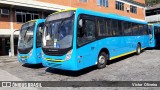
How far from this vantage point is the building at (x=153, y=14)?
170 feet

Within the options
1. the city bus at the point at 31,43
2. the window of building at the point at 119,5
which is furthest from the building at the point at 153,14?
the city bus at the point at 31,43

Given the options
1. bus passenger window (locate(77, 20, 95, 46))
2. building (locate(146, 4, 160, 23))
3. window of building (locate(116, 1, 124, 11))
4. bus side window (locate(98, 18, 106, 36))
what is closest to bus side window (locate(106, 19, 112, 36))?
bus side window (locate(98, 18, 106, 36))

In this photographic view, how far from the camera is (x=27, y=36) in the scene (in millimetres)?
11500

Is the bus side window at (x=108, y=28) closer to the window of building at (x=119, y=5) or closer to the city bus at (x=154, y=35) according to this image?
the city bus at (x=154, y=35)

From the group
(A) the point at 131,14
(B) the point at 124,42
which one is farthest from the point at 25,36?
(A) the point at 131,14

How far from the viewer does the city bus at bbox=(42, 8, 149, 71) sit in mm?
8266

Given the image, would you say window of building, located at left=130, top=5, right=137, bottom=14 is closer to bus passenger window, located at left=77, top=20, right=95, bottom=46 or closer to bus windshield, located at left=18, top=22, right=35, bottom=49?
bus windshield, located at left=18, top=22, right=35, bottom=49

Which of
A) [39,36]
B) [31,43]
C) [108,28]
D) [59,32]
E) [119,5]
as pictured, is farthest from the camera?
[119,5]

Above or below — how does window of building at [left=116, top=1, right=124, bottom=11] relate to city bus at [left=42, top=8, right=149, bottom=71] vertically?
above

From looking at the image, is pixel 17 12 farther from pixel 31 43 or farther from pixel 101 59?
pixel 101 59

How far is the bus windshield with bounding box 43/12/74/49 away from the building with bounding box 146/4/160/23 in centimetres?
4773

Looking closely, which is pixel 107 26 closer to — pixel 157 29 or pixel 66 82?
pixel 66 82

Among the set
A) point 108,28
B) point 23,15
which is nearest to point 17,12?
point 23,15

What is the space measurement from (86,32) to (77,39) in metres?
0.79
